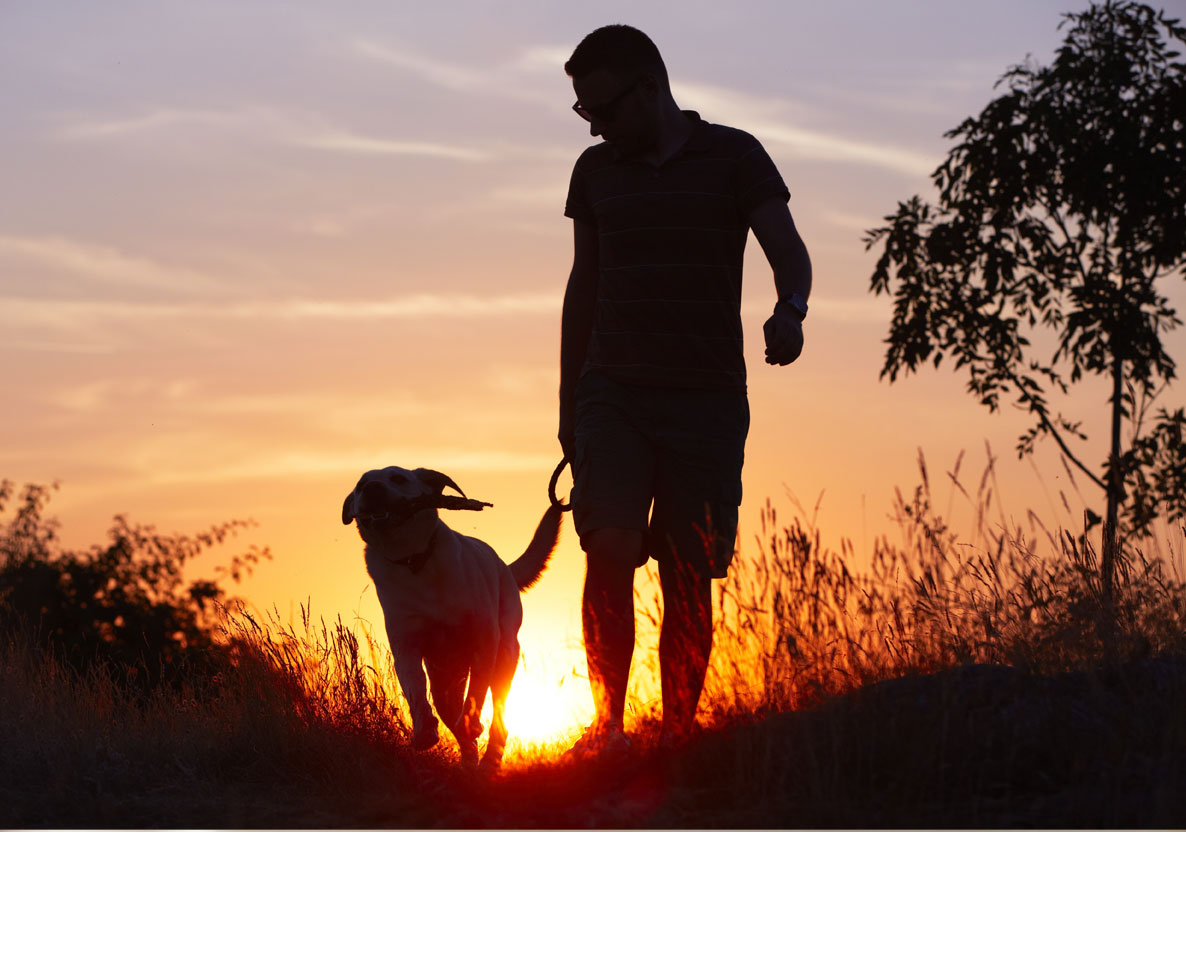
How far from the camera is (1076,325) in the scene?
7.36 m

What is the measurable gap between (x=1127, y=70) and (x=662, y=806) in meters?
5.44

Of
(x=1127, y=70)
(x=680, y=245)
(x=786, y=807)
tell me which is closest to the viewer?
(x=786, y=807)

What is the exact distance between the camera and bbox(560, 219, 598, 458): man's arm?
14.8ft

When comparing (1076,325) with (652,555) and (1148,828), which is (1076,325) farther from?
(1148,828)

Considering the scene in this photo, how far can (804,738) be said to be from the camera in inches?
149

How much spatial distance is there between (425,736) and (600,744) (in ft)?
3.01

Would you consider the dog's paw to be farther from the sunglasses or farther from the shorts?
the sunglasses

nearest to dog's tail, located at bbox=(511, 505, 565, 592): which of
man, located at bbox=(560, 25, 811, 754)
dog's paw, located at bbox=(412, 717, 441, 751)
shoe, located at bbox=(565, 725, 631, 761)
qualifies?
dog's paw, located at bbox=(412, 717, 441, 751)

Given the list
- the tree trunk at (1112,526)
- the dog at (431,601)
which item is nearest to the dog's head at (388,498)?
the dog at (431,601)

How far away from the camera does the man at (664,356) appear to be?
414 centimetres

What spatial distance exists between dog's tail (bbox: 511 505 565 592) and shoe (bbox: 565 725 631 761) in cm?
217

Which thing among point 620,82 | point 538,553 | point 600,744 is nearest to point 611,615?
point 600,744

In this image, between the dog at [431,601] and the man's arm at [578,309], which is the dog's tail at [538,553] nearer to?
the dog at [431,601]
